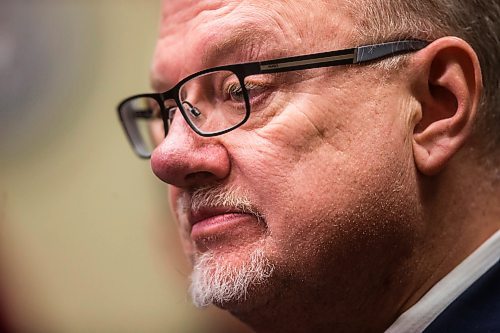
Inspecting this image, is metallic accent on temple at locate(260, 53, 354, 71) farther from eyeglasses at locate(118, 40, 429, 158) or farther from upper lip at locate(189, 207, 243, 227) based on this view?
upper lip at locate(189, 207, 243, 227)

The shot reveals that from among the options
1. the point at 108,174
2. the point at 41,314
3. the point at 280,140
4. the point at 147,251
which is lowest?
the point at 41,314

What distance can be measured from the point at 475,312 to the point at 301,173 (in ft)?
0.96

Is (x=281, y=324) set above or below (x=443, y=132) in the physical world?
below

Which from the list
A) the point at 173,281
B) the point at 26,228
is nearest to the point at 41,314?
the point at 26,228

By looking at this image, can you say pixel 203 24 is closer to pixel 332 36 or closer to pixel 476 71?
pixel 332 36

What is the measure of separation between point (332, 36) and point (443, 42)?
6.0 inches

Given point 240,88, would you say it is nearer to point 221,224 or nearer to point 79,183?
point 221,224

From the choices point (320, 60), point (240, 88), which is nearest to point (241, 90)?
point (240, 88)

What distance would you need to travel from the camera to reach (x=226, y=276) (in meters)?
1.01

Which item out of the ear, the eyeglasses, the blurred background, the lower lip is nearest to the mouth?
the lower lip

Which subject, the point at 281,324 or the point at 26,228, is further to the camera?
the point at 26,228

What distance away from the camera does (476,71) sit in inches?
40.3

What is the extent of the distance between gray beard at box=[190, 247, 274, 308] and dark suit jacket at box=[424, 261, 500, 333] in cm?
24

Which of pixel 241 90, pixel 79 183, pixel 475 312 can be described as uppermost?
pixel 241 90
